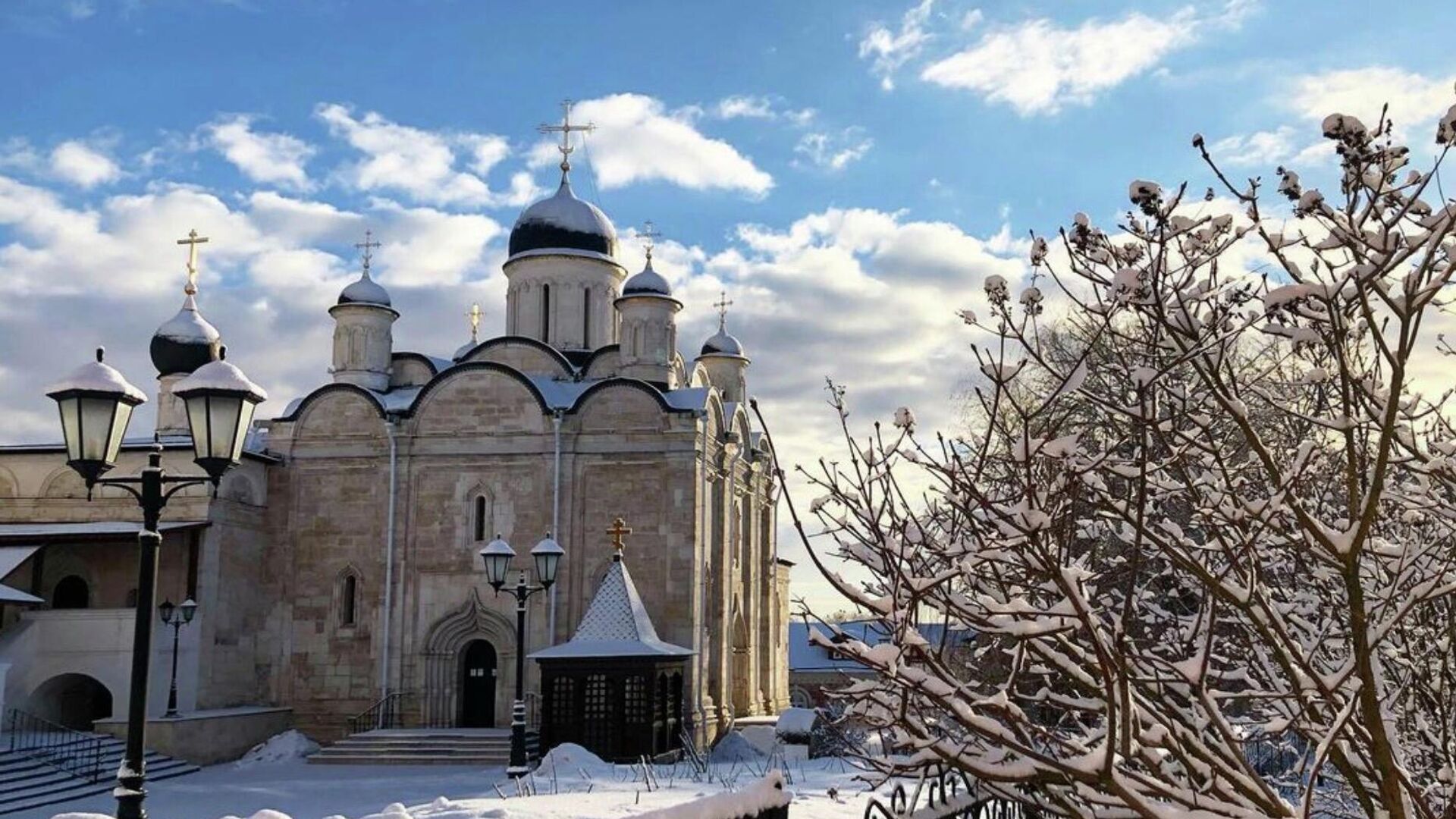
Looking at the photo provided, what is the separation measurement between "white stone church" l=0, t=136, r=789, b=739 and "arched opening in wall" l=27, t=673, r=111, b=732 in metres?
0.05

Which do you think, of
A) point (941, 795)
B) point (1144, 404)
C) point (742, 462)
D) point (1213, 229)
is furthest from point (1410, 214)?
point (742, 462)

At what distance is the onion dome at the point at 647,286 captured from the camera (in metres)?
26.8

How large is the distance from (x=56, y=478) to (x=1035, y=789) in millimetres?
24836

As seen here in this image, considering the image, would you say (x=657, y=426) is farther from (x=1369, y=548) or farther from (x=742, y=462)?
(x=1369, y=548)

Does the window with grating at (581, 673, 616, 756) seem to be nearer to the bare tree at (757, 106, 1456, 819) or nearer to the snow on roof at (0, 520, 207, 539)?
the snow on roof at (0, 520, 207, 539)

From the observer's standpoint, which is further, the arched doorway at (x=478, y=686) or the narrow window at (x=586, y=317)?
the narrow window at (x=586, y=317)

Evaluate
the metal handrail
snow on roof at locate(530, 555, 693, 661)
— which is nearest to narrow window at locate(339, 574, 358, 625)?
the metal handrail

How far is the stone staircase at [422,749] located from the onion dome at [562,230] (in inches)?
409

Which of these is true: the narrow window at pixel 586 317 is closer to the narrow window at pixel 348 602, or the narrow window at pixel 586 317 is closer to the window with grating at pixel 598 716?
the narrow window at pixel 348 602

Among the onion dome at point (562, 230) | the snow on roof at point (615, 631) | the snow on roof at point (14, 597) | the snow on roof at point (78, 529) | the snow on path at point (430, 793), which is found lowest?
the snow on path at point (430, 793)

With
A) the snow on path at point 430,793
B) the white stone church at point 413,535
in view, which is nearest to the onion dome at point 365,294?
the white stone church at point 413,535

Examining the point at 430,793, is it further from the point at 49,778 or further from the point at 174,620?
the point at 174,620

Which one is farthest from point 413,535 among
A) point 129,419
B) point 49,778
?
point 129,419

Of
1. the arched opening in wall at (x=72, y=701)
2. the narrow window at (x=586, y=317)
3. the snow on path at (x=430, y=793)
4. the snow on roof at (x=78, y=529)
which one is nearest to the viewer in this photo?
the snow on path at (x=430, y=793)
